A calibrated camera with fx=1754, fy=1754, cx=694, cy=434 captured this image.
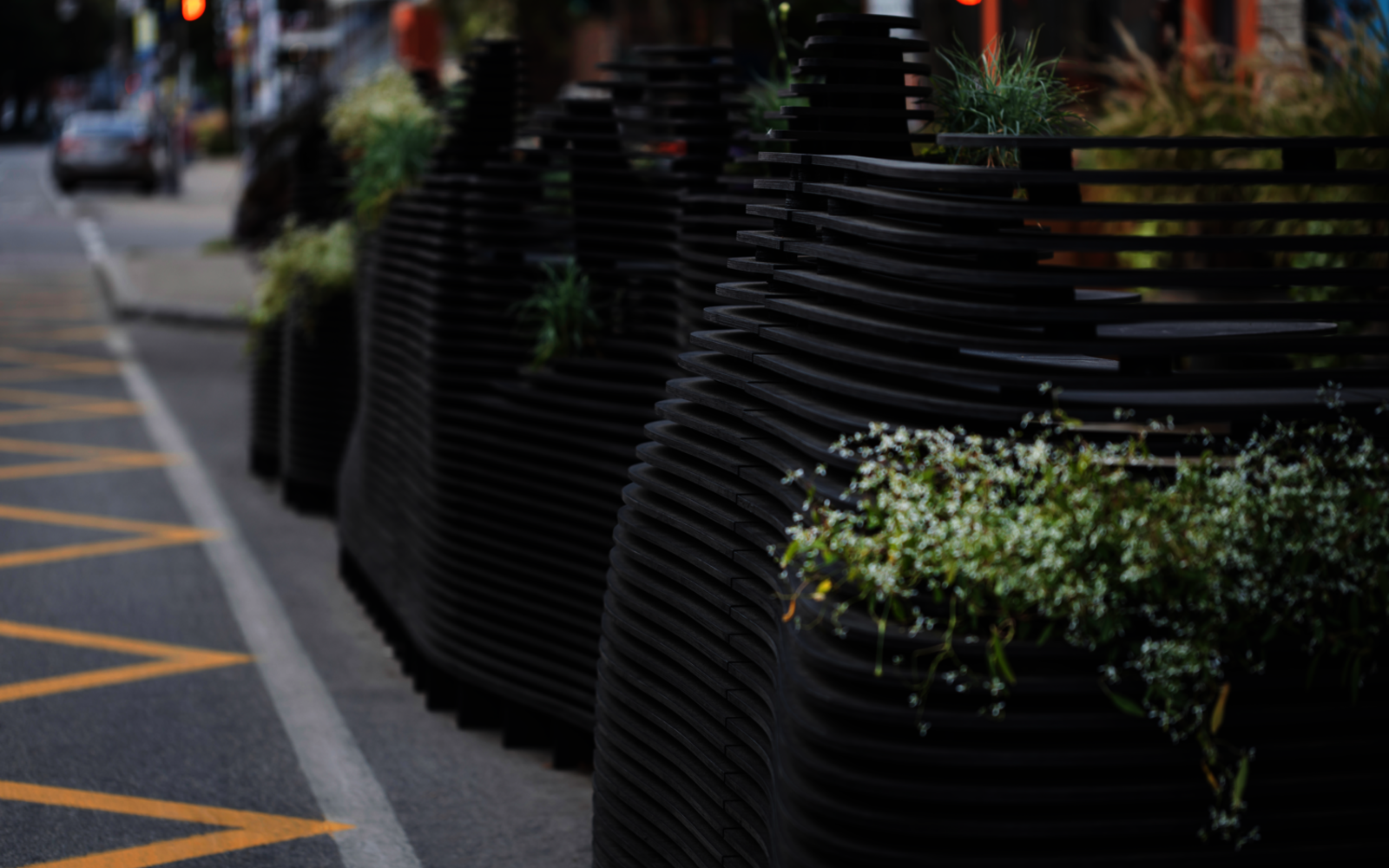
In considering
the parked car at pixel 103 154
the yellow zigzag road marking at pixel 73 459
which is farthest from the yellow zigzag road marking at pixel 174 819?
the parked car at pixel 103 154

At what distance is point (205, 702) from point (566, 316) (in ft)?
6.50

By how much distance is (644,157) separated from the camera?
19.0 feet

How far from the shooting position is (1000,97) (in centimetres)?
387

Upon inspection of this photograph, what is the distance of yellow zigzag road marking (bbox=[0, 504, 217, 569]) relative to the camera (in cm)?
863

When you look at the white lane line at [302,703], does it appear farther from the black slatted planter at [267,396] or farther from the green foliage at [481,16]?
the green foliage at [481,16]

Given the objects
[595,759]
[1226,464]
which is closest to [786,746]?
[1226,464]

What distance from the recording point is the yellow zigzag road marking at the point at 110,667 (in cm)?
641

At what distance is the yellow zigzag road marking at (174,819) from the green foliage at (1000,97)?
2.67 m

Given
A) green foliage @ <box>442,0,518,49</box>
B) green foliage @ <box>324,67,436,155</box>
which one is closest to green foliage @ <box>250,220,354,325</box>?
green foliage @ <box>324,67,436,155</box>

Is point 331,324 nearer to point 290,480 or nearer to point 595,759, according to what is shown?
point 290,480

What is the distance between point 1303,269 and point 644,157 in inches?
117

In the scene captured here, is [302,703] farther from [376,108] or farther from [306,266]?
[306,266]

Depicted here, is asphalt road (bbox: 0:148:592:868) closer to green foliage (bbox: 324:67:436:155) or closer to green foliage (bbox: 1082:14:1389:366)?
green foliage (bbox: 324:67:436:155)

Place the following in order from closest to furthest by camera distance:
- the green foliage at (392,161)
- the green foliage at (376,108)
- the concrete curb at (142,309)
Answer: the green foliage at (392,161) < the green foliage at (376,108) < the concrete curb at (142,309)
